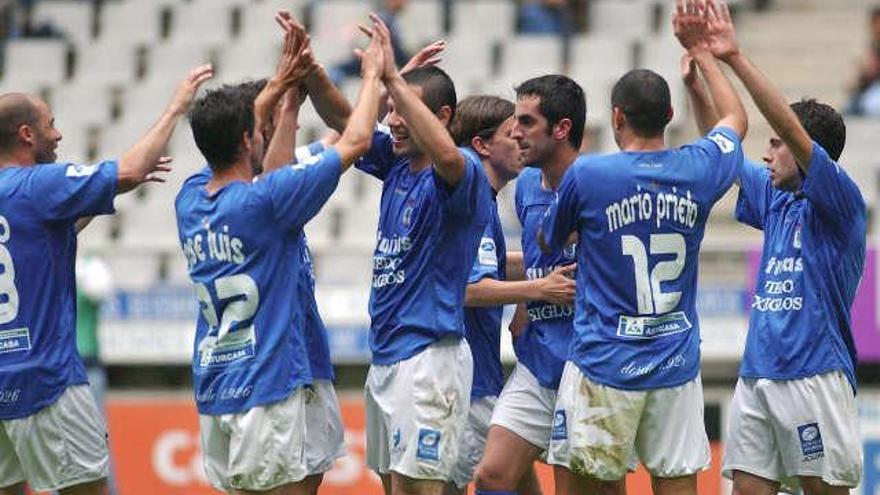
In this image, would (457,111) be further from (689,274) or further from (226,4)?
(226,4)

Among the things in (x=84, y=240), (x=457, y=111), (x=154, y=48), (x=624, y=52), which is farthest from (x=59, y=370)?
(x=154, y=48)

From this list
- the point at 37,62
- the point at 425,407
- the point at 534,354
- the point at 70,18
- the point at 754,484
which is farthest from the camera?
the point at 70,18

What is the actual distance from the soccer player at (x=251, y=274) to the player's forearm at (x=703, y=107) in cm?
152

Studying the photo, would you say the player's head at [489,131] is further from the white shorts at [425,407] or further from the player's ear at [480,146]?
the white shorts at [425,407]

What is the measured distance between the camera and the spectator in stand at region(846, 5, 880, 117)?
17.1m

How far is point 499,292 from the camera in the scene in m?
8.95

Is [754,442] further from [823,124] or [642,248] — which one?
[823,124]

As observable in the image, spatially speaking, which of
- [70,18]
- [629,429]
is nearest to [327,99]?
[629,429]

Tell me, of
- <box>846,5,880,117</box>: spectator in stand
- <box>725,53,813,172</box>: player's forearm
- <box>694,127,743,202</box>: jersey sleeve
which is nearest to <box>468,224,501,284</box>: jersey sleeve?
<box>694,127,743,202</box>: jersey sleeve

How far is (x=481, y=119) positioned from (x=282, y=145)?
150cm

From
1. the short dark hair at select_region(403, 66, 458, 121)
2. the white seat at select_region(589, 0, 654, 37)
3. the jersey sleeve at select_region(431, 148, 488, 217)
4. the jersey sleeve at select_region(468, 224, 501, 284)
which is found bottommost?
A: the jersey sleeve at select_region(468, 224, 501, 284)

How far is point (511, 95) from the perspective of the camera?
17344 mm

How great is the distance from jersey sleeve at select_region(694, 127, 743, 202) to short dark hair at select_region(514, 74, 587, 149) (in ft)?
2.36

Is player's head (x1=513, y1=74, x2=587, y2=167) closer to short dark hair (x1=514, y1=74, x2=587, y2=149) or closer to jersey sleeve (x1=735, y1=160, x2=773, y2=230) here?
short dark hair (x1=514, y1=74, x2=587, y2=149)
